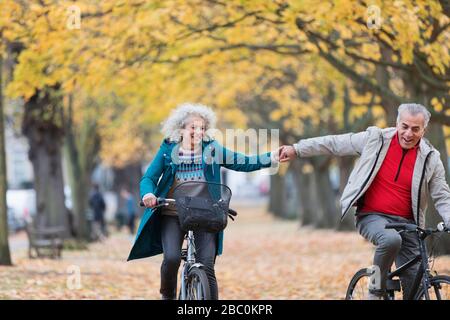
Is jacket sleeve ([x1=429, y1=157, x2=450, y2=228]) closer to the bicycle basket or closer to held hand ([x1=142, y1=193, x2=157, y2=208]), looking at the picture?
the bicycle basket

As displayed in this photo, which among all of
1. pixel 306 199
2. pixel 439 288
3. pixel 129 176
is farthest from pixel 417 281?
pixel 129 176

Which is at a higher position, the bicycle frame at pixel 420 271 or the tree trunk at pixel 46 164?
the tree trunk at pixel 46 164

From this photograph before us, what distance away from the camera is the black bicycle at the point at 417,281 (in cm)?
666

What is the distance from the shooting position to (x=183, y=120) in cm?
775

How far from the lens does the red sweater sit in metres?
7.15

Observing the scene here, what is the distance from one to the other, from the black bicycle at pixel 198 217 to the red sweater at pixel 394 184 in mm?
1096

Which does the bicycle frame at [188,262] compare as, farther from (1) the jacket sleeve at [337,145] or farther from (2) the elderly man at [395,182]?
(2) the elderly man at [395,182]

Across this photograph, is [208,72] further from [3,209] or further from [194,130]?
[194,130]

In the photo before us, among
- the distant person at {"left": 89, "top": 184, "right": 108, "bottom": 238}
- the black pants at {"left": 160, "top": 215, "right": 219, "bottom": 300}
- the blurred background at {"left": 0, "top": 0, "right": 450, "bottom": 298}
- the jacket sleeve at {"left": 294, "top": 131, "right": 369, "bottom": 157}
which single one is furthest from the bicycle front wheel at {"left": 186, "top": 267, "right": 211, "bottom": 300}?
the distant person at {"left": 89, "top": 184, "right": 108, "bottom": 238}

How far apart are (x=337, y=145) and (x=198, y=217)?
1174 millimetres

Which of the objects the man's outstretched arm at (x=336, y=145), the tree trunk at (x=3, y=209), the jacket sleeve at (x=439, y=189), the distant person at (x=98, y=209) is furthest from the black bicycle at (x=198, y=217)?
the distant person at (x=98, y=209)

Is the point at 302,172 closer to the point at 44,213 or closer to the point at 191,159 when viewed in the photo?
the point at 44,213

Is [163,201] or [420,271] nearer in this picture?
[420,271]
